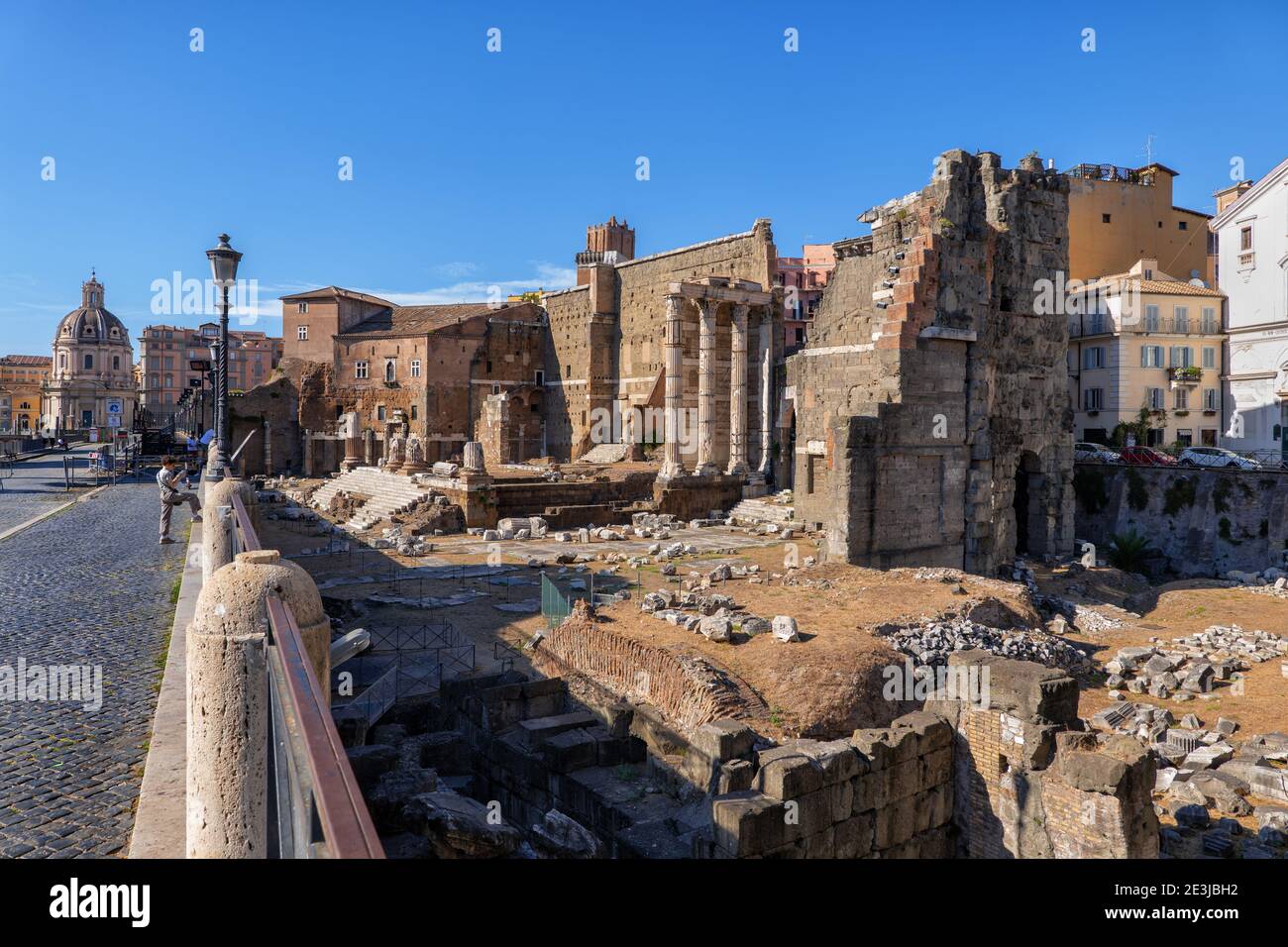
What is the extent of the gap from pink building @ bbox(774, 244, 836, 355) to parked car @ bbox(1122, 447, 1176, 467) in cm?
3018

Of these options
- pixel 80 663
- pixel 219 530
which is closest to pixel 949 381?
pixel 219 530

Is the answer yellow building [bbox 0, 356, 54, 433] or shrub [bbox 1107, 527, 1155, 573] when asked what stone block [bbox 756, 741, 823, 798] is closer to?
shrub [bbox 1107, 527, 1155, 573]

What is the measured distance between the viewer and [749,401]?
40.2m

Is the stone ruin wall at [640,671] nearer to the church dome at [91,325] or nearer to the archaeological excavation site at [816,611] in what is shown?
the archaeological excavation site at [816,611]

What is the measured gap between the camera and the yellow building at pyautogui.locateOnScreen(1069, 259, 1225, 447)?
36125mm

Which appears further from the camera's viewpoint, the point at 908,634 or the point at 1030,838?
the point at 908,634

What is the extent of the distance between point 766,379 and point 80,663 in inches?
1282

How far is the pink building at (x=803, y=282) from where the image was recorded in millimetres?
62656

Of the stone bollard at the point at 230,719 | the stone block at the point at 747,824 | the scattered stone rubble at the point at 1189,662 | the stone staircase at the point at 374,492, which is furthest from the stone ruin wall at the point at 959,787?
the stone staircase at the point at 374,492

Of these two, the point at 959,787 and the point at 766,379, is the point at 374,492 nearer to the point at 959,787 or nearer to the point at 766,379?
the point at 766,379

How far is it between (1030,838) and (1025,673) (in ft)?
5.13

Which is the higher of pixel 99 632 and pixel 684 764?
pixel 99 632
